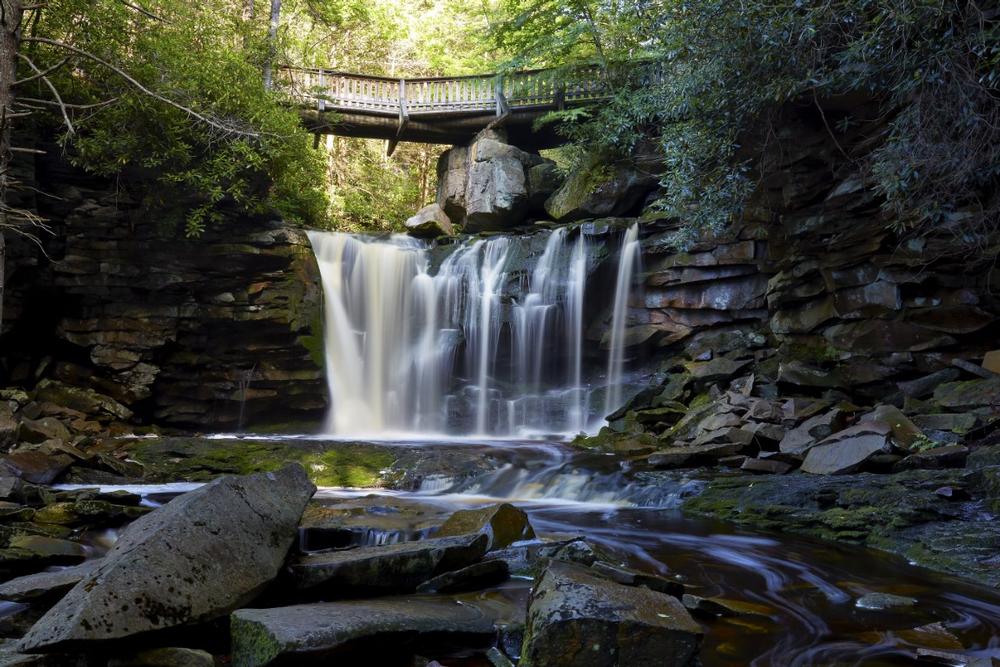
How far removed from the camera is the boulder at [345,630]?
336cm

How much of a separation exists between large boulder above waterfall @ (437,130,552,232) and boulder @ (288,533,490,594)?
49.8 feet

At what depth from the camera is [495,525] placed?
5.86 meters

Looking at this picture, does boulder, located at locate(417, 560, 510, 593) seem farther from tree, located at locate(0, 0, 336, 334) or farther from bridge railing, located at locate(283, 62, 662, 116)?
bridge railing, located at locate(283, 62, 662, 116)

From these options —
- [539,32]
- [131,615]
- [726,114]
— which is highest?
[539,32]

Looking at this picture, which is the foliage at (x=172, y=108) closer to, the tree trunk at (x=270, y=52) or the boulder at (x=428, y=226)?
the tree trunk at (x=270, y=52)

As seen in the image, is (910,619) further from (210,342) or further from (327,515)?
(210,342)

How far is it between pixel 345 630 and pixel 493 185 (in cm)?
1672

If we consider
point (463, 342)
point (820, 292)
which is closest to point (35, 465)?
point (463, 342)

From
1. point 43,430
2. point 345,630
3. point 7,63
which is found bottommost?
point 43,430

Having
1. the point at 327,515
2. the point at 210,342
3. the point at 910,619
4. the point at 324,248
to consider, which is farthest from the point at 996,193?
the point at 210,342

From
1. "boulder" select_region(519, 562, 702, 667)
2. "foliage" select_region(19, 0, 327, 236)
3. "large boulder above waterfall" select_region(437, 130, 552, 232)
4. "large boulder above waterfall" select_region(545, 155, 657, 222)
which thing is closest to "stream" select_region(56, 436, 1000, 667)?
"boulder" select_region(519, 562, 702, 667)

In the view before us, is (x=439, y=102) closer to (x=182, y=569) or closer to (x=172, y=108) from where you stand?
(x=172, y=108)

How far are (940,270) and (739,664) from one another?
9053mm

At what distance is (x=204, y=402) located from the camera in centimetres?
1461
